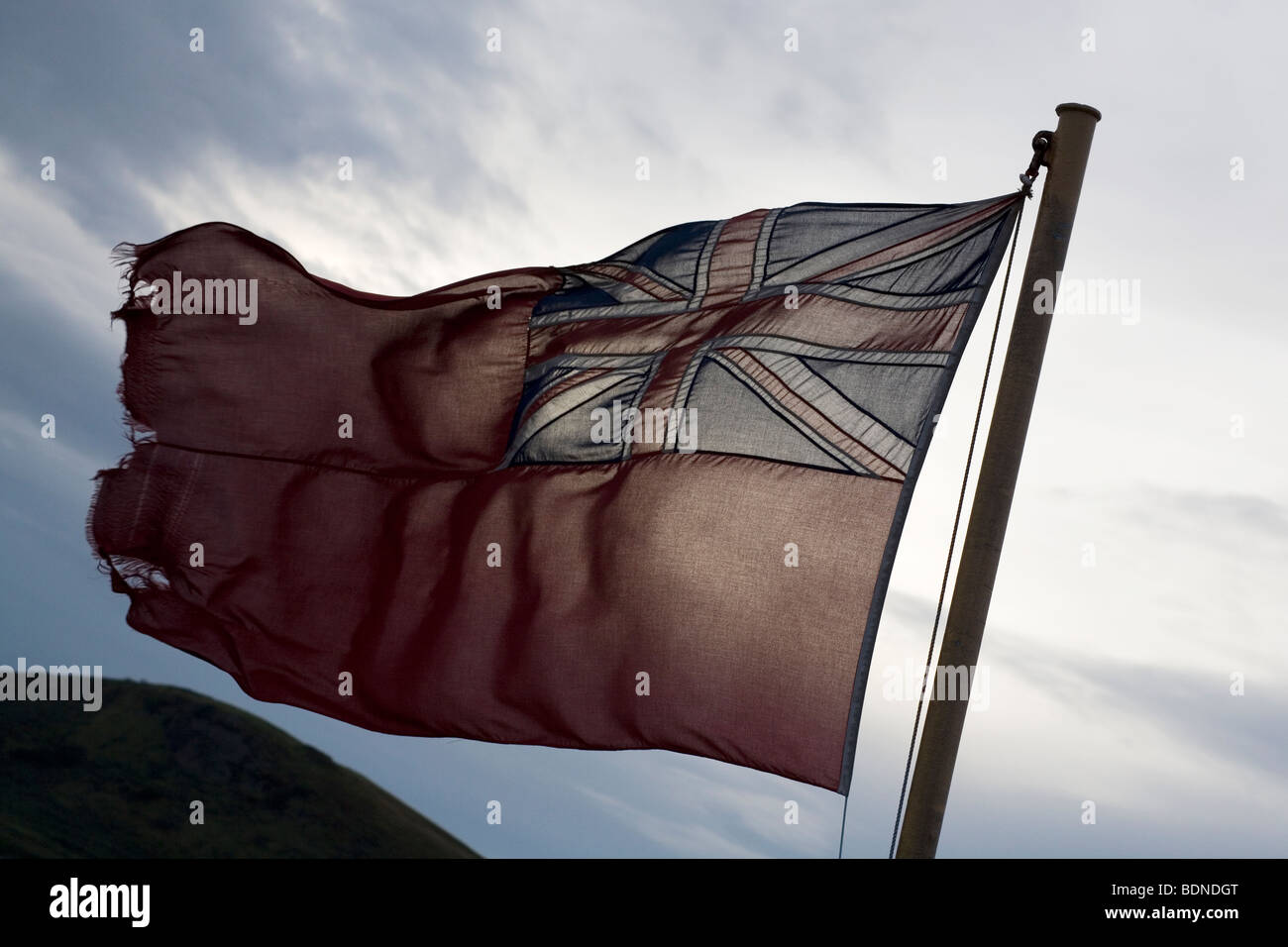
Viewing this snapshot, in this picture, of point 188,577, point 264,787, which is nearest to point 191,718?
point 264,787

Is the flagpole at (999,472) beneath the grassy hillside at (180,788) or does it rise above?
above

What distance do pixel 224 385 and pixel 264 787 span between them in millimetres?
75548

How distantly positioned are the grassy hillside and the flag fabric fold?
64926 mm

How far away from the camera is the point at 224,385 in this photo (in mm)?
8250

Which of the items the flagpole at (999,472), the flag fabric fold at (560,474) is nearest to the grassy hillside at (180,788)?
the flag fabric fold at (560,474)

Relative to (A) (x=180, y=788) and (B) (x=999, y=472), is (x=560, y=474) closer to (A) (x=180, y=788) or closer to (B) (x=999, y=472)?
(B) (x=999, y=472)

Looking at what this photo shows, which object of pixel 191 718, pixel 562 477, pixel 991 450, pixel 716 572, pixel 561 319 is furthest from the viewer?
pixel 191 718

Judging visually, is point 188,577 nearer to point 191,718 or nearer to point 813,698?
point 813,698

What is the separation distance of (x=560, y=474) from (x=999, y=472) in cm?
265

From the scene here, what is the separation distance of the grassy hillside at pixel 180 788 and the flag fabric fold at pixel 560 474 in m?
64.9

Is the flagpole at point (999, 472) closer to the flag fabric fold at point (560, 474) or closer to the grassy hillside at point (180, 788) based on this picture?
the flag fabric fold at point (560, 474)

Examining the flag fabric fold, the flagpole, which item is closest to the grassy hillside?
the flag fabric fold

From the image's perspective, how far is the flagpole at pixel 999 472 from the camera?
6230 millimetres
